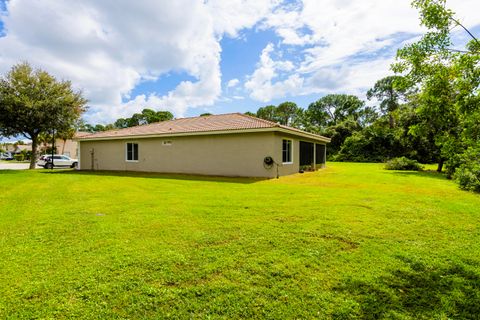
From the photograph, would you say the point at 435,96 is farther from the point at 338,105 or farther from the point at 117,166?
the point at 338,105

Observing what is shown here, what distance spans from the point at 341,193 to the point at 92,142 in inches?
768

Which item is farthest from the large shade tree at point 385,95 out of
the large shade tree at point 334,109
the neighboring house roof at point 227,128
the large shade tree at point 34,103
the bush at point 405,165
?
the large shade tree at point 34,103

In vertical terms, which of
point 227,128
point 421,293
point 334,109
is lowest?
point 421,293

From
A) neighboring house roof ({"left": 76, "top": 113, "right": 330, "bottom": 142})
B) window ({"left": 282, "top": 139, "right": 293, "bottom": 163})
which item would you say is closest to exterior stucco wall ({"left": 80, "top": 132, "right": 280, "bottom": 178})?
neighboring house roof ({"left": 76, "top": 113, "right": 330, "bottom": 142})

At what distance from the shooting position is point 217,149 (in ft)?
48.5

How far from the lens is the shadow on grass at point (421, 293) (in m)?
2.41

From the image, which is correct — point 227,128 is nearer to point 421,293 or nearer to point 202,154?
point 202,154

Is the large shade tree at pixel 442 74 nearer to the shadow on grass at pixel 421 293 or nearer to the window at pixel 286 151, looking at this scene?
the shadow on grass at pixel 421 293

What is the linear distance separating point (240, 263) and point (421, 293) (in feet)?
6.50

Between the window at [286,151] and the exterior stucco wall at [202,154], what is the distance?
68 centimetres

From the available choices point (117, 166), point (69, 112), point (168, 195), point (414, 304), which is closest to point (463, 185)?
point (414, 304)

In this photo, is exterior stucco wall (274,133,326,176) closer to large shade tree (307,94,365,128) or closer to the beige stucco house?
the beige stucco house

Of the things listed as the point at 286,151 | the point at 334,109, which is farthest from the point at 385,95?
the point at 286,151

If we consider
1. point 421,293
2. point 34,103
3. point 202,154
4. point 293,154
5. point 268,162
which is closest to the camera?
point 421,293
